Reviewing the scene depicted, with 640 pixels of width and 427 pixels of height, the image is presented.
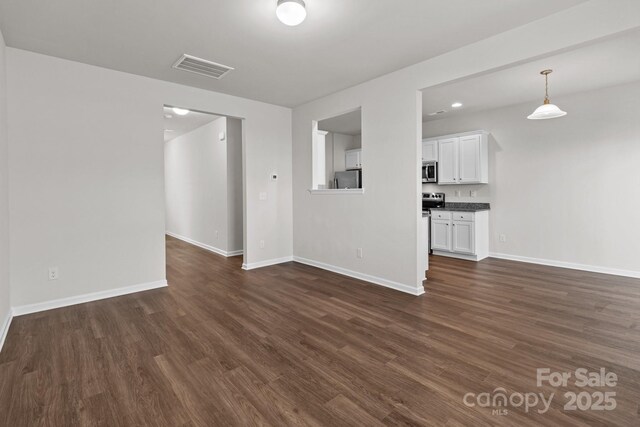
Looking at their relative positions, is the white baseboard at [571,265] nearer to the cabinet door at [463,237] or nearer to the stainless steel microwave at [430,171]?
the cabinet door at [463,237]

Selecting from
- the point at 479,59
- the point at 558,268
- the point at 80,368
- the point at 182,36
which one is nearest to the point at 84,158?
the point at 182,36

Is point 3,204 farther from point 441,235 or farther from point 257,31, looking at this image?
point 441,235

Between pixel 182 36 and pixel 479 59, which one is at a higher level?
pixel 182 36

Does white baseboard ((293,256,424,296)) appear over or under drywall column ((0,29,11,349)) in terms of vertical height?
under

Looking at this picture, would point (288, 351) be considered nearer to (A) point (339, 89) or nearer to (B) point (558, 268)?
(A) point (339, 89)

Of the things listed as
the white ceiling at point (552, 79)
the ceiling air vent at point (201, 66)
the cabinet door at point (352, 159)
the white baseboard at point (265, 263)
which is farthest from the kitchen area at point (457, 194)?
the ceiling air vent at point (201, 66)

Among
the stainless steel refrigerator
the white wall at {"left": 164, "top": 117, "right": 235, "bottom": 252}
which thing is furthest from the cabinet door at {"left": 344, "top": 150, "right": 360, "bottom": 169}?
the white wall at {"left": 164, "top": 117, "right": 235, "bottom": 252}

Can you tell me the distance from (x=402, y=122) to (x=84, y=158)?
11.7ft

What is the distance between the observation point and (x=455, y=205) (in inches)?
229

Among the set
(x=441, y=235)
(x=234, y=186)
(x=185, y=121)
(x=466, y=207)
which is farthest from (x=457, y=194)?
(x=185, y=121)

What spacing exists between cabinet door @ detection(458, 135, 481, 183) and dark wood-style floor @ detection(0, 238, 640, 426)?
2295 mm

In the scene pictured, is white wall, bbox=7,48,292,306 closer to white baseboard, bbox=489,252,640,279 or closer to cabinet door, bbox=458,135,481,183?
cabinet door, bbox=458,135,481,183

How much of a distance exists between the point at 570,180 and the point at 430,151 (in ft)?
7.35

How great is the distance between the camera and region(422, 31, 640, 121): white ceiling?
128 inches
